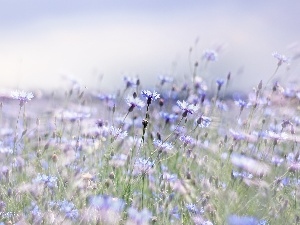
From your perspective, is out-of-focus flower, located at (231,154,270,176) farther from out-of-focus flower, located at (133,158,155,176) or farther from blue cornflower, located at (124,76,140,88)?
blue cornflower, located at (124,76,140,88)

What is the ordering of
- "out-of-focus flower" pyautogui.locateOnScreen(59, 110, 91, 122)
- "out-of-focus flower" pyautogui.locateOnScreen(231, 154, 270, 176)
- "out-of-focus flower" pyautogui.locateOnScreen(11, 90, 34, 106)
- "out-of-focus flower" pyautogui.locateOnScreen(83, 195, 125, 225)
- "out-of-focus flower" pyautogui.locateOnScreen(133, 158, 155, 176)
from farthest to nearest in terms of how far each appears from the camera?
"out-of-focus flower" pyautogui.locateOnScreen(59, 110, 91, 122) < "out-of-focus flower" pyautogui.locateOnScreen(11, 90, 34, 106) < "out-of-focus flower" pyautogui.locateOnScreen(231, 154, 270, 176) < "out-of-focus flower" pyautogui.locateOnScreen(133, 158, 155, 176) < "out-of-focus flower" pyautogui.locateOnScreen(83, 195, 125, 225)

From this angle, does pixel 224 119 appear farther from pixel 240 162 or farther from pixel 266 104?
pixel 240 162

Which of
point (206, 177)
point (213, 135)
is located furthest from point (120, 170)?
point (213, 135)

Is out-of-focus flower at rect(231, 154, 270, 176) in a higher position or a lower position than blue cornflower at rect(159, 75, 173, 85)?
lower

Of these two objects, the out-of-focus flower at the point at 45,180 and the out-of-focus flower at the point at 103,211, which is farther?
the out-of-focus flower at the point at 45,180

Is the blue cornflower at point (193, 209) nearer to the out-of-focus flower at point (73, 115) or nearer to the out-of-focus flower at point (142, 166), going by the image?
the out-of-focus flower at point (142, 166)

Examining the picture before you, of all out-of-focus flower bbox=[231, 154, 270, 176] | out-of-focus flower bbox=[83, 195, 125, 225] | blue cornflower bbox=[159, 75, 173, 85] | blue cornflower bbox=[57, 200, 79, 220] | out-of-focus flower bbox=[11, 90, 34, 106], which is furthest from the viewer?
blue cornflower bbox=[159, 75, 173, 85]

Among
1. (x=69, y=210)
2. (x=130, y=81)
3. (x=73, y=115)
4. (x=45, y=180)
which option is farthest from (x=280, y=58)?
(x=69, y=210)

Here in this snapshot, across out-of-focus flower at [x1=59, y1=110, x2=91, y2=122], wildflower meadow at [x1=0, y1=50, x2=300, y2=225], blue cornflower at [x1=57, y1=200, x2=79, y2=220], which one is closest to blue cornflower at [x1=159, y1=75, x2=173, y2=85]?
wildflower meadow at [x1=0, y1=50, x2=300, y2=225]

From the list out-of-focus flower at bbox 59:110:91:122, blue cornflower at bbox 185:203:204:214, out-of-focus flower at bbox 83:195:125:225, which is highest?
out-of-focus flower at bbox 59:110:91:122

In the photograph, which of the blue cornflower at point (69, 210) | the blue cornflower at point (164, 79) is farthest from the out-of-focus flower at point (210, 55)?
the blue cornflower at point (69, 210)

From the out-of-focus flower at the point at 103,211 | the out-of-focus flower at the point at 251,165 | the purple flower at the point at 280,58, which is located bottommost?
the out-of-focus flower at the point at 103,211

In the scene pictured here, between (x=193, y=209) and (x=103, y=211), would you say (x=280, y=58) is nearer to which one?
(x=193, y=209)
